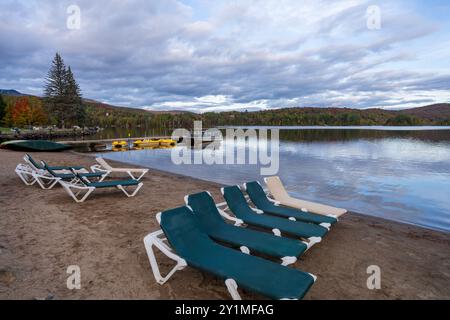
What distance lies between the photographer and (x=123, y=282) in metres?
3.50

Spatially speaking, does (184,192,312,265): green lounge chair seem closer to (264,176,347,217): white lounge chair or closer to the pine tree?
(264,176,347,217): white lounge chair

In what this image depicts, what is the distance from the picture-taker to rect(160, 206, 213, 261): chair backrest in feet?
11.5

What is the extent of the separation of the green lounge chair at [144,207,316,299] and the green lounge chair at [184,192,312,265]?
312 millimetres

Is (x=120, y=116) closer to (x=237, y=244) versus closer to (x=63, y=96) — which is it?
(x=63, y=96)

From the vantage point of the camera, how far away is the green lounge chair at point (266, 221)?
455cm

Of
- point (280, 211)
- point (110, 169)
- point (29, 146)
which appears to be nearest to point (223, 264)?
point (280, 211)

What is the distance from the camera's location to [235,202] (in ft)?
18.2

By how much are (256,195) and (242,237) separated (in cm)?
224

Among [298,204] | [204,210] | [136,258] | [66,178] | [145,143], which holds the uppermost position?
[145,143]

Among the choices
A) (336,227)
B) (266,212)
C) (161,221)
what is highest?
(161,221)

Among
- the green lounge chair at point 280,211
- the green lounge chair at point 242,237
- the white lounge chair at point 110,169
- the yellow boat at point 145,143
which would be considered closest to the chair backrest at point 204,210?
the green lounge chair at point 242,237
